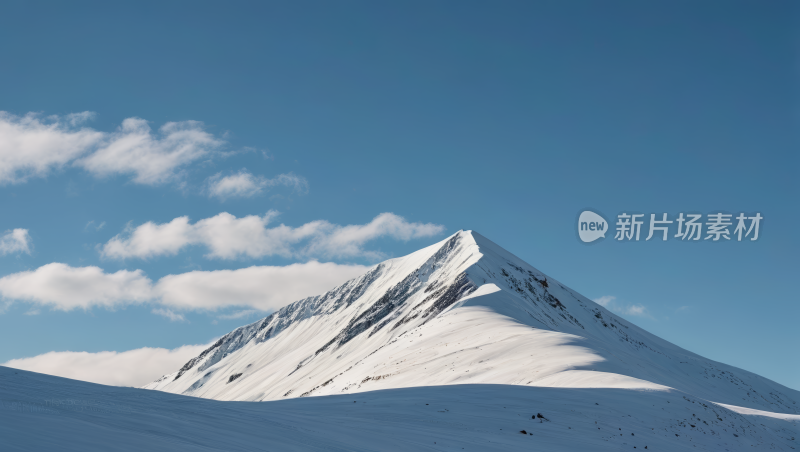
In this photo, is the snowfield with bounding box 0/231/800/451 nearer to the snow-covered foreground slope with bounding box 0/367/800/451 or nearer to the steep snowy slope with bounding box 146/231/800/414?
the snow-covered foreground slope with bounding box 0/367/800/451

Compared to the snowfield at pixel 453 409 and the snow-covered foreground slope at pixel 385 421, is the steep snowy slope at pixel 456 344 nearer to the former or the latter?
the snowfield at pixel 453 409

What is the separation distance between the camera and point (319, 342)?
368 ft

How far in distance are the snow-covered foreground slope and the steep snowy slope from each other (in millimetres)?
3843

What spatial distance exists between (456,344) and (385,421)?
22609mm

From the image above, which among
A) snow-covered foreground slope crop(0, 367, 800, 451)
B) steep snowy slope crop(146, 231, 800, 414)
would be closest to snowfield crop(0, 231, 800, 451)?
snow-covered foreground slope crop(0, 367, 800, 451)

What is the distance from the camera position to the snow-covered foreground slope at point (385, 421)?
34.8 feet

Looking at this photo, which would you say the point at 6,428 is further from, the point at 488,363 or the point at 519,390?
the point at 488,363

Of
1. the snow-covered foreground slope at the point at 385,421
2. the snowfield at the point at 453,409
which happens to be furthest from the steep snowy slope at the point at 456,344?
the snow-covered foreground slope at the point at 385,421

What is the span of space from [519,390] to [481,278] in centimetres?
5163

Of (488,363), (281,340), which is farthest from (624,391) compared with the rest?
(281,340)

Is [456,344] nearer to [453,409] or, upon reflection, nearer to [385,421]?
[453,409]

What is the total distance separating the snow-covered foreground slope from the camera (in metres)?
10.6

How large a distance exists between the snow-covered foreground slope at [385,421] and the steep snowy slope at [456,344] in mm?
3843

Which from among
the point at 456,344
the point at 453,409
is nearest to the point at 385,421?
the point at 453,409
